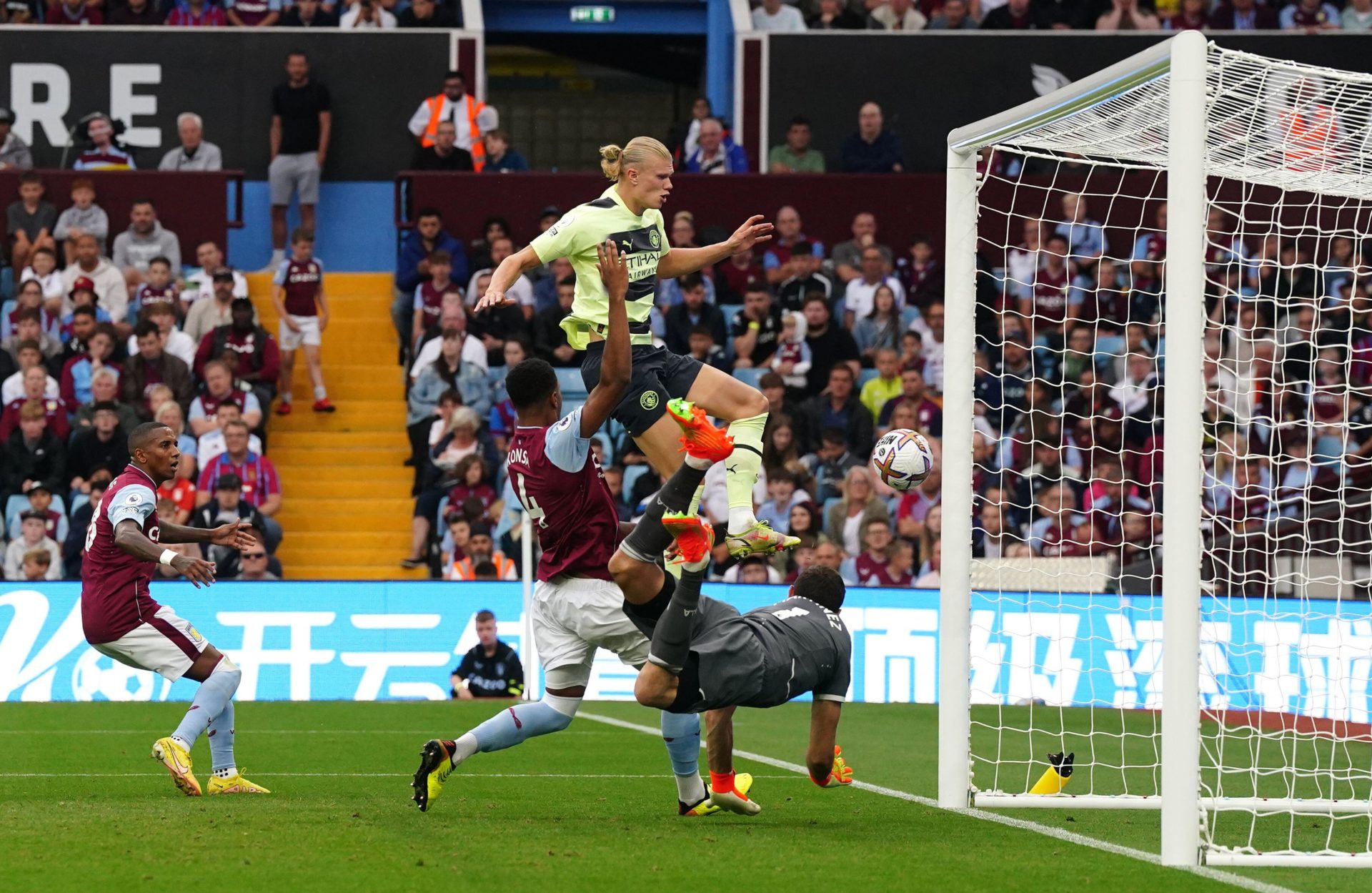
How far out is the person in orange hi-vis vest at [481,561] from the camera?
57.3 feet

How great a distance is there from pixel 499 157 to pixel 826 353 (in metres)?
5.12

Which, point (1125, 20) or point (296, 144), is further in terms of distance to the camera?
point (1125, 20)

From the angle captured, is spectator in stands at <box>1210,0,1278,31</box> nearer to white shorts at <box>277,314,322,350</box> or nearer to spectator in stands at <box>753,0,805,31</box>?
spectator in stands at <box>753,0,805,31</box>

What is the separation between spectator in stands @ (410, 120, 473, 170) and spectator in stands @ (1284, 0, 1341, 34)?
35.2 ft

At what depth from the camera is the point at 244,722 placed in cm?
1391

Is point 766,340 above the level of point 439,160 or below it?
below

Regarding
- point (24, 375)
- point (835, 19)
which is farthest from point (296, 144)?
point (835, 19)

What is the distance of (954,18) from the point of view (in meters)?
23.6

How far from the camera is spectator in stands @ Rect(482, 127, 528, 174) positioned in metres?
21.9

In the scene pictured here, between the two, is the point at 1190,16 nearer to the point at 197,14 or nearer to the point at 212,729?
the point at 197,14

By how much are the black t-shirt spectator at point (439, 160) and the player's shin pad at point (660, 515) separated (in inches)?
577

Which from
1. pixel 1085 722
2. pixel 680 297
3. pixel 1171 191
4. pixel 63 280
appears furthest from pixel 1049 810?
pixel 63 280

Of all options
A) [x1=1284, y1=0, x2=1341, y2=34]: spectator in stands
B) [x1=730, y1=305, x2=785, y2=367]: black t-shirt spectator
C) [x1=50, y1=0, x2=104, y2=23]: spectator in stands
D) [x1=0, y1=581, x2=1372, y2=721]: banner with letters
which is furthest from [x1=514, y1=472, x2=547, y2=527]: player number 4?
[x1=1284, y1=0, x2=1341, y2=34]: spectator in stands

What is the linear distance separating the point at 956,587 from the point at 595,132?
64.7 feet
